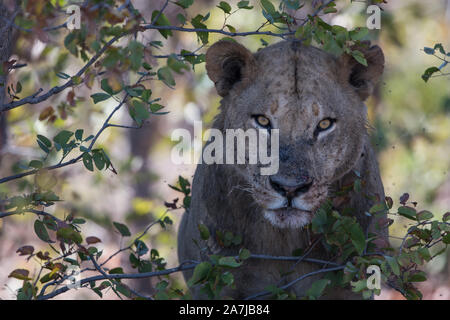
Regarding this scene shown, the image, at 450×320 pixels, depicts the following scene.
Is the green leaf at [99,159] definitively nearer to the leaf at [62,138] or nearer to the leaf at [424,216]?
the leaf at [62,138]

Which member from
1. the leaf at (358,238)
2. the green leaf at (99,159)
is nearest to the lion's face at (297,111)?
the leaf at (358,238)

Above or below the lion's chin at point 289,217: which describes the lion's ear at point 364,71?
above

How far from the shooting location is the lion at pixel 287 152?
3873mm

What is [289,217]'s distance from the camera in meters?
3.83

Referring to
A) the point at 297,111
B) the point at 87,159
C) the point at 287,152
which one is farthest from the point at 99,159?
the point at 297,111

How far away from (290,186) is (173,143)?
3.76m

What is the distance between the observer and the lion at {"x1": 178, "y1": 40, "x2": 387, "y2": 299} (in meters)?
3.87

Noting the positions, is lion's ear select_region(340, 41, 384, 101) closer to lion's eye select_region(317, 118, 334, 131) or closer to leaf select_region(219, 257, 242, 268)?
lion's eye select_region(317, 118, 334, 131)

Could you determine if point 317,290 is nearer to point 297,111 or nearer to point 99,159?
point 297,111

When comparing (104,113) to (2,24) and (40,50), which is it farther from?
(2,24)

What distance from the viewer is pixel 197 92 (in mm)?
9852

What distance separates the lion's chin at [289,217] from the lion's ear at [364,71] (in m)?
1.06

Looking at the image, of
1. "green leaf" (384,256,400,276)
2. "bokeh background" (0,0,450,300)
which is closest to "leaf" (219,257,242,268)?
"green leaf" (384,256,400,276)

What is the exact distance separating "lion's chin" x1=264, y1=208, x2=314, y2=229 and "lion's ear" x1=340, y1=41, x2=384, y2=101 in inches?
41.6
